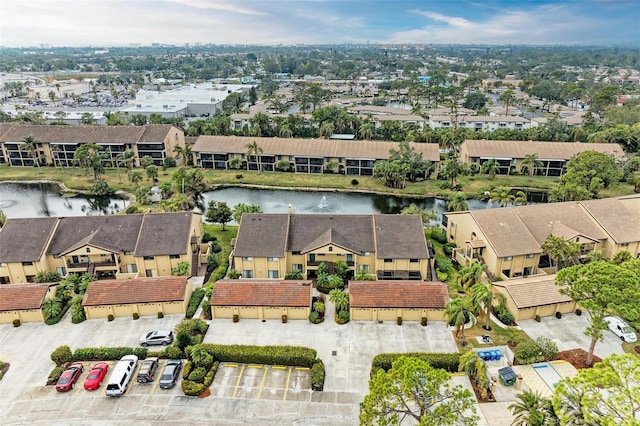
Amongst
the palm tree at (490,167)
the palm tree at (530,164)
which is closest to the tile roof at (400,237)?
the palm tree at (490,167)

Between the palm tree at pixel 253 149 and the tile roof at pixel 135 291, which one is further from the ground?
the palm tree at pixel 253 149

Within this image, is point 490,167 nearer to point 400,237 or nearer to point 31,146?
point 400,237

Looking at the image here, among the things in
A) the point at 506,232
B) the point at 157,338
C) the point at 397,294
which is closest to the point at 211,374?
the point at 157,338

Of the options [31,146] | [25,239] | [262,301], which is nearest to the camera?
[262,301]

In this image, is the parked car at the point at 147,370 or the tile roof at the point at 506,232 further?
the tile roof at the point at 506,232

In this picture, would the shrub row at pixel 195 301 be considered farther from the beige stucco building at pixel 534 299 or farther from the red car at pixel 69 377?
the beige stucco building at pixel 534 299

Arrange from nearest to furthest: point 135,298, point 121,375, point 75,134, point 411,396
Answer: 1. point 411,396
2. point 121,375
3. point 135,298
4. point 75,134

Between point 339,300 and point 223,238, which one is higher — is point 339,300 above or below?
above

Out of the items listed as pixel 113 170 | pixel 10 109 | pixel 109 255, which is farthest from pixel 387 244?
pixel 10 109
